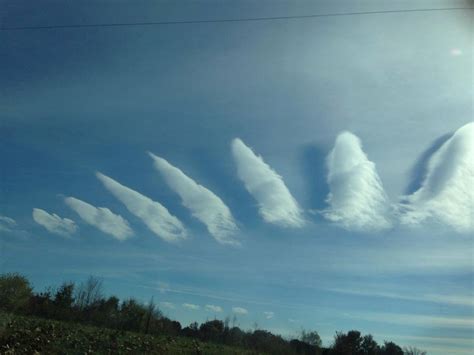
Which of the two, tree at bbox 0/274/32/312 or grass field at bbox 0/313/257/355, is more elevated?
tree at bbox 0/274/32/312

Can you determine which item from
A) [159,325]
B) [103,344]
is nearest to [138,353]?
[103,344]

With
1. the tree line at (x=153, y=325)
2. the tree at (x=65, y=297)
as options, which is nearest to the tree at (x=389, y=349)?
the tree line at (x=153, y=325)

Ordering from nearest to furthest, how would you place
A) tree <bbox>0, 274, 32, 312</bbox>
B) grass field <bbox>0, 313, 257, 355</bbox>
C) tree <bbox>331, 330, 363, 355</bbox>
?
1. grass field <bbox>0, 313, 257, 355</bbox>
2. tree <bbox>0, 274, 32, 312</bbox>
3. tree <bbox>331, 330, 363, 355</bbox>

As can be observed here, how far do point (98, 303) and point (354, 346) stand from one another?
68.2 feet

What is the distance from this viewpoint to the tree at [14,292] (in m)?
24.6

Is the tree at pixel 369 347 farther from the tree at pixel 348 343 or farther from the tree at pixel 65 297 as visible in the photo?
the tree at pixel 65 297

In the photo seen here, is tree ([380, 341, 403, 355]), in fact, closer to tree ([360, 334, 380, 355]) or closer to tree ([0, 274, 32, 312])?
tree ([360, 334, 380, 355])

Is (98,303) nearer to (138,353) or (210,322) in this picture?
(210,322)

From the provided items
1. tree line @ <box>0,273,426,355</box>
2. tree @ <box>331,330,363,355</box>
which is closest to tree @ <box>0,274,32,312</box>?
tree line @ <box>0,273,426,355</box>

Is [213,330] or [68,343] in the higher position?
[213,330]

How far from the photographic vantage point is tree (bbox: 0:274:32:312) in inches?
968

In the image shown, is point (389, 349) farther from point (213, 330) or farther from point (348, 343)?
point (213, 330)

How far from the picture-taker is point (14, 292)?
26.2 meters

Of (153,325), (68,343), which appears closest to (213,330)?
(153,325)
